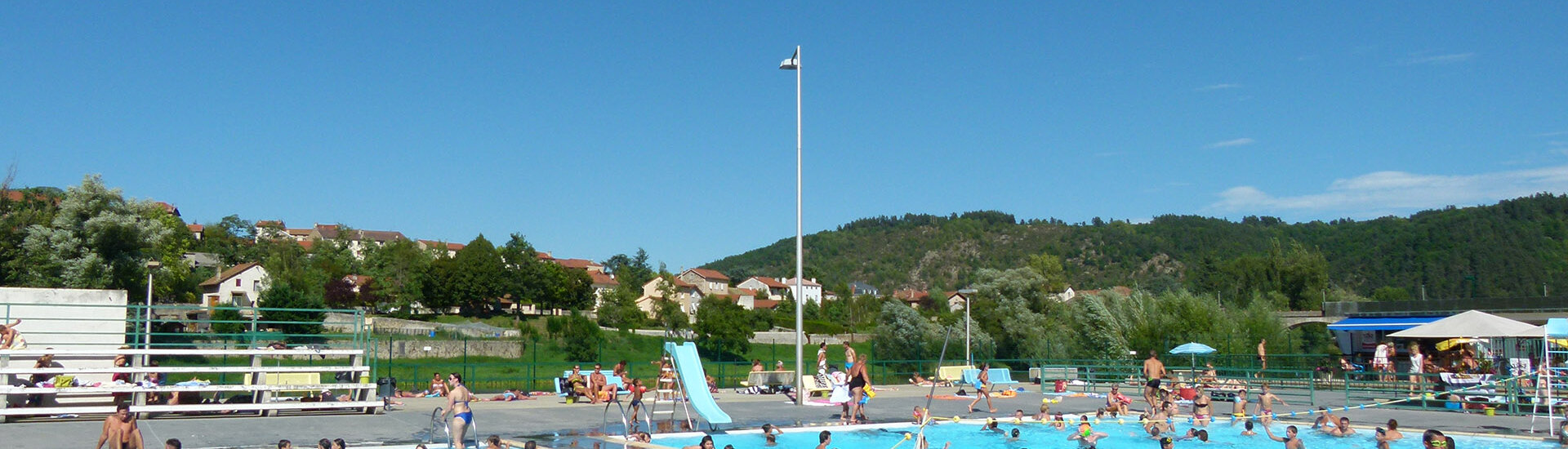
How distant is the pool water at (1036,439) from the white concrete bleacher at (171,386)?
7.03 metres

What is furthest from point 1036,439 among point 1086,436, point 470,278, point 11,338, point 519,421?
point 470,278

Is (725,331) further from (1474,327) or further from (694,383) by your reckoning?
(694,383)

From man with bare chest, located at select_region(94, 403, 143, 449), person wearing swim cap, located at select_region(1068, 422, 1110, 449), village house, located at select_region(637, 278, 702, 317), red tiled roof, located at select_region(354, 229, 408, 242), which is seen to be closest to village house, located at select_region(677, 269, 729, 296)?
village house, located at select_region(637, 278, 702, 317)

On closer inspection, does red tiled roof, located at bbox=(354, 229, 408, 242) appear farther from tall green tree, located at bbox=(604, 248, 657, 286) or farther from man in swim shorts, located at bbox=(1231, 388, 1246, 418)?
man in swim shorts, located at bbox=(1231, 388, 1246, 418)

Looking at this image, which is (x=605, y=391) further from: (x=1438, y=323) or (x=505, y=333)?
(x=505, y=333)

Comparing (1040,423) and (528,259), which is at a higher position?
(528,259)

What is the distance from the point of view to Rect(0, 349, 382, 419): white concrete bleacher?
16938 mm

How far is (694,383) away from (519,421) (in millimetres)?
3585

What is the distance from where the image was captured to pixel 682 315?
308ft

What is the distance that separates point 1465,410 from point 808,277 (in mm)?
162724

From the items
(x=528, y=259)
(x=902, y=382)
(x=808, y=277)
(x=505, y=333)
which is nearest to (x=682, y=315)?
(x=528, y=259)

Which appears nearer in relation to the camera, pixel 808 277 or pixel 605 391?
pixel 605 391

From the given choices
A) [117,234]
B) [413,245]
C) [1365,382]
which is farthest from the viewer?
[413,245]

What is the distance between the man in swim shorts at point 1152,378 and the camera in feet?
72.3
